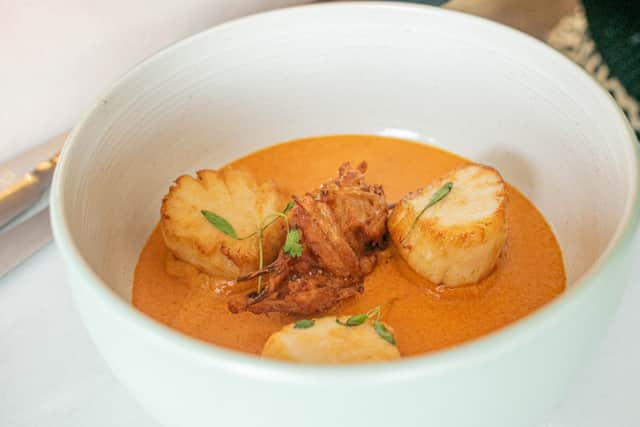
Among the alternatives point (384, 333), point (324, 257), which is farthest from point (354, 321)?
point (324, 257)

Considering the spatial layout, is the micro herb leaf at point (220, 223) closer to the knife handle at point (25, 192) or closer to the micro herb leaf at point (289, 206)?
the micro herb leaf at point (289, 206)

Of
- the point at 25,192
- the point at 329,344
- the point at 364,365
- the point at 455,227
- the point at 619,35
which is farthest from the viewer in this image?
the point at 619,35

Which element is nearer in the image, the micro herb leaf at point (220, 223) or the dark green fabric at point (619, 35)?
the micro herb leaf at point (220, 223)

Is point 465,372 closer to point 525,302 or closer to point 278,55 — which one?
point 525,302

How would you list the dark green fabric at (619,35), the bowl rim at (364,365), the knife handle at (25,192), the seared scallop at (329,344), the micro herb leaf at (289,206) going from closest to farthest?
the bowl rim at (364,365)
the seared scallop at (329,344)
the micro herb leaf at (289,206)
the knife handle at (25,192)
the dark green fabric at (619,35)

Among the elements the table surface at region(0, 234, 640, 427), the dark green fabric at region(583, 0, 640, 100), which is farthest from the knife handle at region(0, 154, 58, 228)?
the dark green fabric at region(583, 0, 640, 100)

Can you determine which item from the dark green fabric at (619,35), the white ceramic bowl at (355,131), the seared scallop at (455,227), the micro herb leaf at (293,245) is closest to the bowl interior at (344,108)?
the white ceramic bowl at (355,131)

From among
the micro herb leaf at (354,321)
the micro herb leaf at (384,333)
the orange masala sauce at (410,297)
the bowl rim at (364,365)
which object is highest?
the bowl rim at (364,365)

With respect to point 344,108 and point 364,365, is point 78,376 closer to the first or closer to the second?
point 364,365
